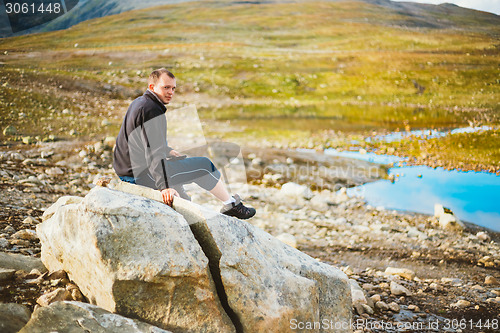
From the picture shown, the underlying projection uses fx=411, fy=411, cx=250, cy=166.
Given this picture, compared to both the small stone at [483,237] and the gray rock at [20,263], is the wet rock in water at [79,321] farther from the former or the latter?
the small stone at [483,237]

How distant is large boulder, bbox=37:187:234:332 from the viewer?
15.7 ft

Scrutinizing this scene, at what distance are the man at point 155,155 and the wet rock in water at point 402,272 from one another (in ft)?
19.0

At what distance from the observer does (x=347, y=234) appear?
1239 cm

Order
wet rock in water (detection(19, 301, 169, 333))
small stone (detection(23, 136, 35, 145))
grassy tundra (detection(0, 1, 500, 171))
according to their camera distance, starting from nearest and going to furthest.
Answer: wet rock in water (detection(19, 301, 169, 333)) → small stone (detection(23, 136, 35, 145)) → grassy tundra (detection(0, 1, 500, 171))

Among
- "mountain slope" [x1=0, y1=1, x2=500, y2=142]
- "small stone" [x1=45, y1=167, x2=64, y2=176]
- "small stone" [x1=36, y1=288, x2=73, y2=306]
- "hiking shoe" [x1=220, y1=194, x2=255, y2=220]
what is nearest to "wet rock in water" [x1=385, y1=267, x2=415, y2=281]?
"hiking shoe" [x1=220, y1=194, x2=255, y2=220]

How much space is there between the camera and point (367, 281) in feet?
31.4

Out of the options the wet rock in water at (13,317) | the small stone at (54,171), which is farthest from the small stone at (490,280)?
the small stone at (54,171)

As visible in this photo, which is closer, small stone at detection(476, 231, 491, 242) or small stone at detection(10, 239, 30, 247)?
small stone at detection(10, 239, 30, 247)

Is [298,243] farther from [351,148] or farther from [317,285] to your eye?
[351,148]

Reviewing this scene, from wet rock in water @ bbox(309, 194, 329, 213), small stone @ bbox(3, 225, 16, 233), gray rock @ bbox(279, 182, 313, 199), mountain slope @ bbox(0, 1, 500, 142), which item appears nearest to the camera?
small stone @ bbox(3, 225, 16, 233)

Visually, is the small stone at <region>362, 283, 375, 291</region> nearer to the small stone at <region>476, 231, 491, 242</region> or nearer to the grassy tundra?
the small stone at <region>476, 231, 491, 242</region>

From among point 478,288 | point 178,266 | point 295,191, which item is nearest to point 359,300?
point 478,288

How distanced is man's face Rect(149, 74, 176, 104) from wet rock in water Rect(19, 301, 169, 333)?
2.95 m

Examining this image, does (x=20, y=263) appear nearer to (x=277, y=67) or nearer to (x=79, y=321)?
(x=79, y=321)
